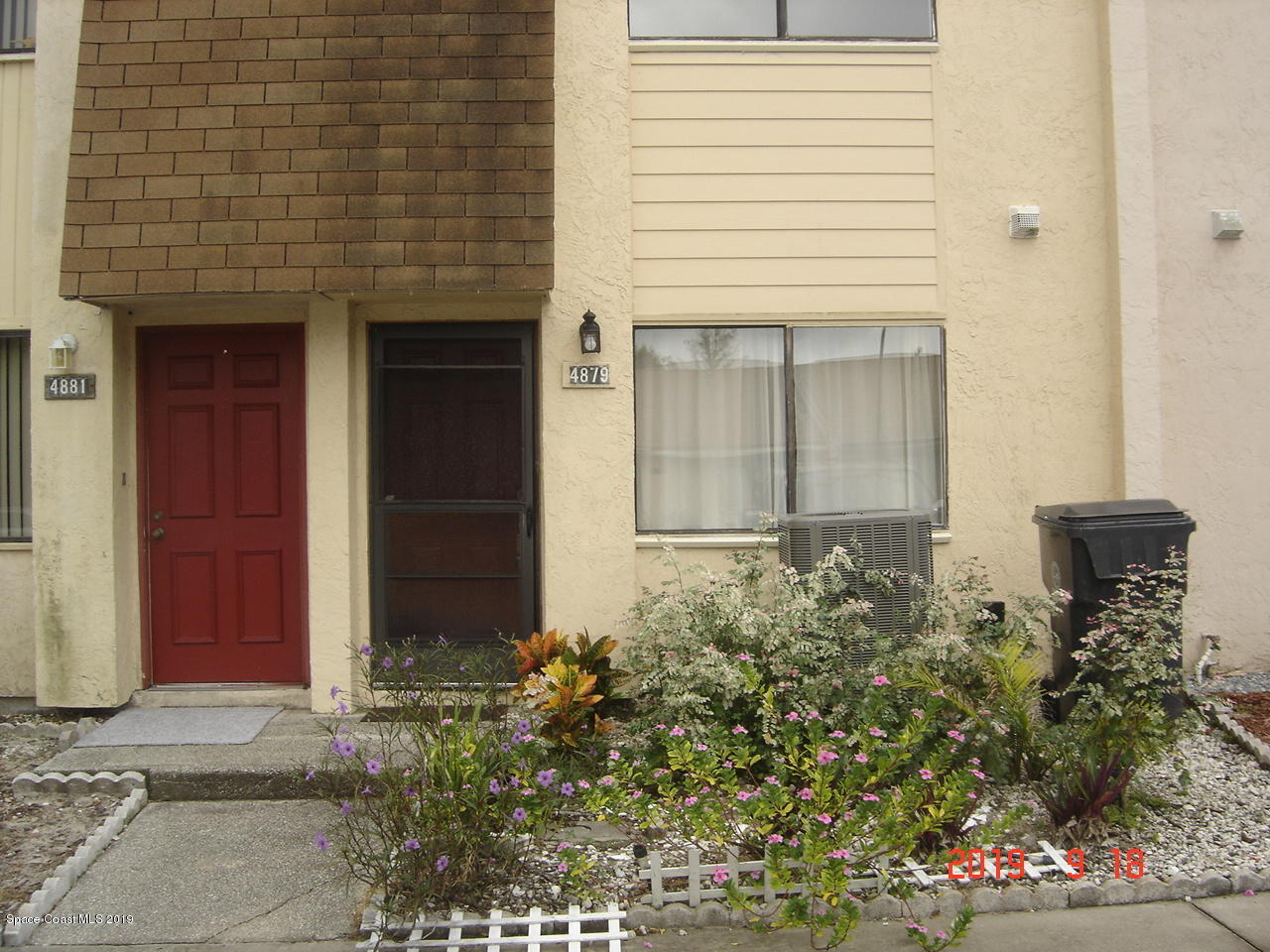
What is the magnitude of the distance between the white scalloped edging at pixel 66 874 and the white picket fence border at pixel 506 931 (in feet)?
4.42

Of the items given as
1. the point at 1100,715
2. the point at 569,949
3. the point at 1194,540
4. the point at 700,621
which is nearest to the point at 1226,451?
the point at 1194,540

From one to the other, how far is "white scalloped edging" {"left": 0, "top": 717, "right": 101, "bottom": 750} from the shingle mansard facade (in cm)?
45

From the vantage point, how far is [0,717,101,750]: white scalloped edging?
5.94 metres

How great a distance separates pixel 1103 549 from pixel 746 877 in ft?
9.27

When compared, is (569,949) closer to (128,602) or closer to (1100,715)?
(1100,715)

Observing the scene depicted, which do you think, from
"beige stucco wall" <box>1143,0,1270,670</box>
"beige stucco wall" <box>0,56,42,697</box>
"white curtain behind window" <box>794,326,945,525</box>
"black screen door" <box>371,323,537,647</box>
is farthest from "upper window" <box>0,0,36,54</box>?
"beige stucco wall" <box>1143,0,1270,670</box>

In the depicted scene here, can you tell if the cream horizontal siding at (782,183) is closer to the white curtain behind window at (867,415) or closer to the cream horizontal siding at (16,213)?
the white curtain behind window at (867,415)

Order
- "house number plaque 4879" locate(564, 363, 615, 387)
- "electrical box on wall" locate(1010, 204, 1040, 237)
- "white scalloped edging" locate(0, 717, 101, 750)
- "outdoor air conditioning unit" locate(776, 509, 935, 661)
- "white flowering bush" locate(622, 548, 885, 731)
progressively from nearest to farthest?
"white flowering bush" locate(622, 548, 885, 731) → "outdoor air conditioning unit" locate(776, 509, 935, 661) → "white scalloped edging" locate(0, 717, 101, 750) → "house number plaque 4879" locate(564, 363, 615, 387) → "electrical box on wall" locate(1010, 204, 1040, 237)

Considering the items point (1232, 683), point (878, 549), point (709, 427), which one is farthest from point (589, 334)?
point (1232, 683)

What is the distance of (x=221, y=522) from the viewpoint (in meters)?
6.56

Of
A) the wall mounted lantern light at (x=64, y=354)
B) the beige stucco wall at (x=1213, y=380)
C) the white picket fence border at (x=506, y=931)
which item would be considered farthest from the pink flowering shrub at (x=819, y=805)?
the wall mounted lantern light at (x=64, y=354)

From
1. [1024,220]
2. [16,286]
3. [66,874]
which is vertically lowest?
[66,874]

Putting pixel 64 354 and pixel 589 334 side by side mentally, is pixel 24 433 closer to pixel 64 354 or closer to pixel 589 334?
pixel 64 354

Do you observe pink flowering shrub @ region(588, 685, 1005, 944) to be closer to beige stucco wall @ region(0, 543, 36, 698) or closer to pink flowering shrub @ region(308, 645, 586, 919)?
pink flowering shrub @ region(308, 645, 586, 919)
